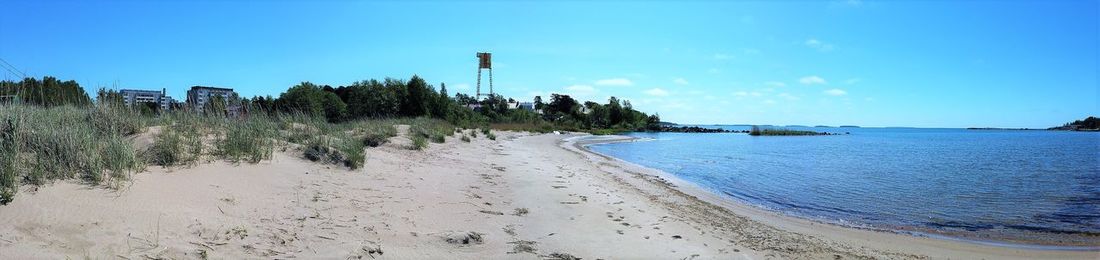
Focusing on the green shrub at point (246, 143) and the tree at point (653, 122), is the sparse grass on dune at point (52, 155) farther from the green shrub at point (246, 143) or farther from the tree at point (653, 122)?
the tree at point (653, 122)

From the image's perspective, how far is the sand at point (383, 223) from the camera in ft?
14.9

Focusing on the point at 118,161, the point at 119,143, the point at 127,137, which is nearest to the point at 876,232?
the point at 118,161

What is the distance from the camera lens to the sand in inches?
179

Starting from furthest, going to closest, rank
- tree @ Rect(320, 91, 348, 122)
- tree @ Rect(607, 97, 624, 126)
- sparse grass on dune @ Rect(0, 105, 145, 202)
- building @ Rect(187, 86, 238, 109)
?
tree @ Rect(607, 97, 624, 126), tree @ Rect(320, 91, 348, 122), building @ Rect(187, 86, 238, 109), sparse grass on dune @ Rect(0, 105, 145, 202)

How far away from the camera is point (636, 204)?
9.45 metres

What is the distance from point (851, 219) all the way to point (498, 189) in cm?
688

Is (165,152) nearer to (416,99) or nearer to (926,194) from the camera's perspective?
(926,194)

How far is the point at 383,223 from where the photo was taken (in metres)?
6.15

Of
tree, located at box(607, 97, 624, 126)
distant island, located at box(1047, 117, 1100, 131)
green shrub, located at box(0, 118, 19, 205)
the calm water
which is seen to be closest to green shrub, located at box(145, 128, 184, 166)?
green shrub, located at box(0, 118, 19, 205)

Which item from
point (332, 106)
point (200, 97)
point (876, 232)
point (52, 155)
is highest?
point (332, 106)

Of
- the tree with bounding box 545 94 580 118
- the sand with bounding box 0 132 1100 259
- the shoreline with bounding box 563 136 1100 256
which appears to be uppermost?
the tree with bounding box 545 94 580 118

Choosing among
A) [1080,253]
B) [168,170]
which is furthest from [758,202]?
[168,170]

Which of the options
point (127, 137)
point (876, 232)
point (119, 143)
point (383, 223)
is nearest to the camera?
point (383, 223)

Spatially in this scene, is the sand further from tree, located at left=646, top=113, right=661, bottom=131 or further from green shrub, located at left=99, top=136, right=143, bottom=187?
tree, located at left=646, top=113, right=661, bottom=131
